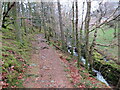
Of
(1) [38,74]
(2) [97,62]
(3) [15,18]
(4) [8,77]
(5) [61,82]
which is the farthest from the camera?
(2) [97,62]

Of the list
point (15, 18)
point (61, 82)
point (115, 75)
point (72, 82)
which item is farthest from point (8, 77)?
point (115, 75)

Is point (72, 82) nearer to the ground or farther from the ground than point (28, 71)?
nearer to the ground

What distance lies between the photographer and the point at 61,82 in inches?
284

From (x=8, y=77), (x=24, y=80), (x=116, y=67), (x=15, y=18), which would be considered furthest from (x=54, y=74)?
(x=116, y=67)

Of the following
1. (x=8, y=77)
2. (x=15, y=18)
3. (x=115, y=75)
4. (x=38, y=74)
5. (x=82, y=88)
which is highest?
(x=15, y=18)

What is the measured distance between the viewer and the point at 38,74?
7957 mm

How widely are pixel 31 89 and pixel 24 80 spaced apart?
0.83 metres

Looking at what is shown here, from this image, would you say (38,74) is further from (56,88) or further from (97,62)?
(97,62)

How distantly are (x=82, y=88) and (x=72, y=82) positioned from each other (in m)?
0.75

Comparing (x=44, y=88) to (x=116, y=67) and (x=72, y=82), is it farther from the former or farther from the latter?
(x=116, y=67)

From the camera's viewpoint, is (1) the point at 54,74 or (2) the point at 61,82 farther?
(1) the point at 54,74

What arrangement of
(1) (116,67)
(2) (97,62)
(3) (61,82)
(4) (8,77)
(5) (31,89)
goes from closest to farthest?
(4) (8,77) → (5) (31,89) → (3) (61,82) → (1) (116,67) → (2) (97,62)

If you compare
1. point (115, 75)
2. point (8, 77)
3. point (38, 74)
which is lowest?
point (115, 75)

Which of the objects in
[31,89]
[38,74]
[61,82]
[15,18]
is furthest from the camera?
[15,18]
